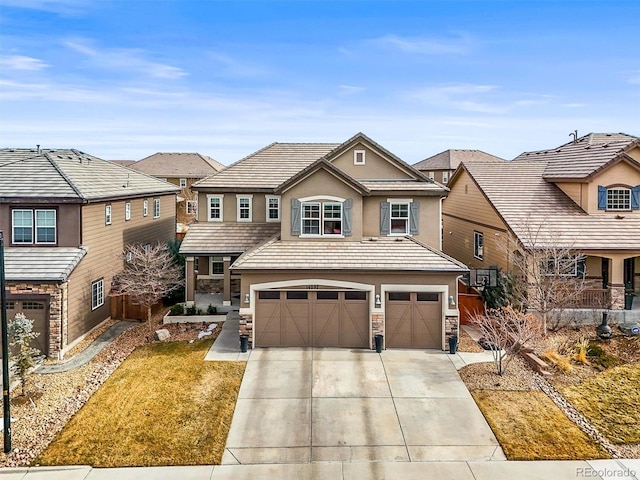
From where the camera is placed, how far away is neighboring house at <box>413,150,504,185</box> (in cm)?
6009

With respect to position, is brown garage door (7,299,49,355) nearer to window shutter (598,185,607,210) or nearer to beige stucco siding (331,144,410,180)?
beige stucco siding (331,144,410,180)

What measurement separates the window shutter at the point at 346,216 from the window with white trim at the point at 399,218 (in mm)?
2836

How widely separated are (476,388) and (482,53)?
14.4 m

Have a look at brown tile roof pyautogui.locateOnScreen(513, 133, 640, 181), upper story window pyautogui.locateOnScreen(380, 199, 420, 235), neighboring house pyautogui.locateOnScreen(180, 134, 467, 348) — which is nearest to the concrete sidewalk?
neighboring house pyautogui.locateOnScreen(180, 134, 467, 348)

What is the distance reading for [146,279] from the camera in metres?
20.6

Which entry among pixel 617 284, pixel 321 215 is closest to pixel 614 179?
pixel 617 284

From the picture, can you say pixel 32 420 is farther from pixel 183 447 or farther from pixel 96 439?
pixel 183 447

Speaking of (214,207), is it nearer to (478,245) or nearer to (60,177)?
(60,177)

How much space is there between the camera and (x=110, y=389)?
1393 centimetres

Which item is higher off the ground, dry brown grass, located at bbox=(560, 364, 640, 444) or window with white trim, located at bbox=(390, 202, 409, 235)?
window with white trim, located at bbox=(390, 202, 409, 235)

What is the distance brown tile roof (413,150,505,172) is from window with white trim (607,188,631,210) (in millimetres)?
37731

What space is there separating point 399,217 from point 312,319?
691 cm

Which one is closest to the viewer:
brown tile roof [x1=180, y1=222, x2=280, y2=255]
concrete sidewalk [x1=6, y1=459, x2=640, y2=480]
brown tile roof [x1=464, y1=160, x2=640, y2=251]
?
concrete sidewalk [x1=6, y1=459, x2=640, y2=480]

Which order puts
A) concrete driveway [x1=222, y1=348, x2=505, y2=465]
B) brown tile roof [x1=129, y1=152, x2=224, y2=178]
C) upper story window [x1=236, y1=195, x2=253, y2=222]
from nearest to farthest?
concrete driveway [x1=222, y1=348, x2=505, y2=465] < upper story window [x1=236, y1=195, x2=253, y2=222] < brown tile roof [x1=129, y1=152, x2=224, y2=178]
